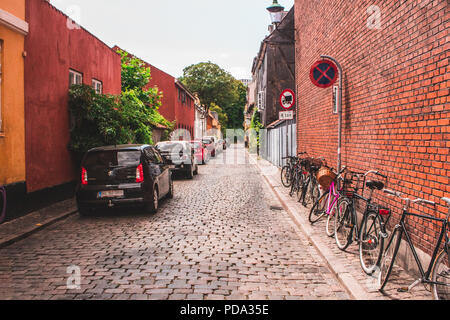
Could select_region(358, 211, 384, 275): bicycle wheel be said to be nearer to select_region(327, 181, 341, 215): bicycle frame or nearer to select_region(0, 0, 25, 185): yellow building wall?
select_region(327, 181, 341, 215): bicycle frame

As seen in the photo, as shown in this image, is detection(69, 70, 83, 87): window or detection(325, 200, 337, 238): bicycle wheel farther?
detection(69, 70, 83, 87): window

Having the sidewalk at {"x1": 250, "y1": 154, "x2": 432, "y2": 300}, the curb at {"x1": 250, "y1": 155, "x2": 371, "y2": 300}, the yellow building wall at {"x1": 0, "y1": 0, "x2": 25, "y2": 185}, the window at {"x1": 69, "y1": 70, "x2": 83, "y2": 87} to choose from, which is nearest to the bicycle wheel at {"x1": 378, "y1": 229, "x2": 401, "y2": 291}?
the sidewalk at {"x1": 250, "y1": 154, "x2": 432, "y2": 300}

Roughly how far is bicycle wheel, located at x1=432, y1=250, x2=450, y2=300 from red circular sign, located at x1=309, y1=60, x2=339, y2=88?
5.03 metres

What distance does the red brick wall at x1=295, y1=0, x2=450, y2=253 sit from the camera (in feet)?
14.3

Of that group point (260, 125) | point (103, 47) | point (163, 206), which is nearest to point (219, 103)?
point (260, 125)

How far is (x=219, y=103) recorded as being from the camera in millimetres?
76500

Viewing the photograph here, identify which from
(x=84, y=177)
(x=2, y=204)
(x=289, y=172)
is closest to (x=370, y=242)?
(x=84, y=177)

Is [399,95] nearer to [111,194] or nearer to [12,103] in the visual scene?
[111,194]

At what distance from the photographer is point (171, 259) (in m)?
5.69

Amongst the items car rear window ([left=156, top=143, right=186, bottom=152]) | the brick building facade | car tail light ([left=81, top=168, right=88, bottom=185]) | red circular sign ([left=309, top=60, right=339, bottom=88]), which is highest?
the brick building facade

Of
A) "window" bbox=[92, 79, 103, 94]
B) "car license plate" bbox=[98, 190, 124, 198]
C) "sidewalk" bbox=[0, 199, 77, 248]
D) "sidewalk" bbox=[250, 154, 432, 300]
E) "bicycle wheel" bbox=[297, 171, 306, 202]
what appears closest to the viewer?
"sidewalk" bbox=[250, 154, 432, 300]

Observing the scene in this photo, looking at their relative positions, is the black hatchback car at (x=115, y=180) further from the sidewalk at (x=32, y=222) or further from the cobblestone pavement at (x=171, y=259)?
the sidewalk at (x=32, y=222)

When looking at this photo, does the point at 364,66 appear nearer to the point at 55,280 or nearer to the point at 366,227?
the point at 366,227

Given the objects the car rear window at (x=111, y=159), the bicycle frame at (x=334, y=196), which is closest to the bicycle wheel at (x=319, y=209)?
the bicycle frame at (x=334, y=196)
